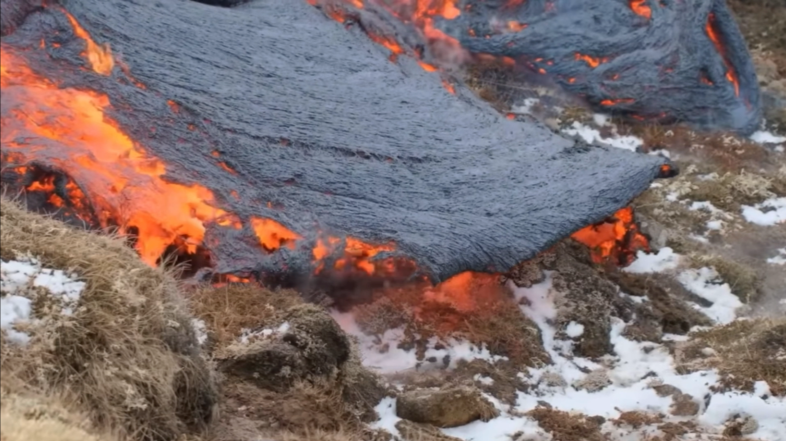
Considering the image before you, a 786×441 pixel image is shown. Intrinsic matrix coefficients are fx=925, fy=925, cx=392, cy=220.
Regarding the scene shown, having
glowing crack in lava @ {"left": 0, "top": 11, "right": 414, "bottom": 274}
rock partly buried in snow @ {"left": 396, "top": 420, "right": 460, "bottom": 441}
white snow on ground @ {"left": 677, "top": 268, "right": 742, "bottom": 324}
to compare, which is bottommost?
white snow on ground @ {"left": 677, "top": 268, "right": 742, "bottom": 324}

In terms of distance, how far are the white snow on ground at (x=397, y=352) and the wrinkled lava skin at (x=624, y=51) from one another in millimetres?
4275

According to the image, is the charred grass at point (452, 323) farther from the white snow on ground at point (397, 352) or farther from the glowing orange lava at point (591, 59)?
the glowing orange lava at point (591, 59)

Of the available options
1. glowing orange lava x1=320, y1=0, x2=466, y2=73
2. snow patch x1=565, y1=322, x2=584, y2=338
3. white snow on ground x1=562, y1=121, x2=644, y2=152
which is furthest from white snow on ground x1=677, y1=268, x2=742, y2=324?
glowing orange lava x1=320, y1=0, x2=466, y2=73

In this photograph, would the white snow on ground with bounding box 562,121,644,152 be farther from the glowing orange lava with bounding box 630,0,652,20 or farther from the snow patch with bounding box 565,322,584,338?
the snow patch with bounding box 565,322,584,338

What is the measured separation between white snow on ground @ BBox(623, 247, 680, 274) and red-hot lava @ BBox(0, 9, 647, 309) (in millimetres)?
2028

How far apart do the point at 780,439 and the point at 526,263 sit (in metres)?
1.95

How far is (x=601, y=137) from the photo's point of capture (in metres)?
8.50

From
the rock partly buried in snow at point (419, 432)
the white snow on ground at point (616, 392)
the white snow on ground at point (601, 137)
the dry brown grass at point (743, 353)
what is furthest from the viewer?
the white snow on ground at point (601, 137)

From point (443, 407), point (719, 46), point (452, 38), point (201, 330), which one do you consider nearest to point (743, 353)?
point (443, 407)

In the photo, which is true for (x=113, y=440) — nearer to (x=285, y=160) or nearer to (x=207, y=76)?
(x=285, y=160)

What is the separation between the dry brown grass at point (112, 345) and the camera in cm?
313

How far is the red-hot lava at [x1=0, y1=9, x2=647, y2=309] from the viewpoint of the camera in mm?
4695

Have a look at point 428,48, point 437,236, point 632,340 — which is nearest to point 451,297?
point 437,236

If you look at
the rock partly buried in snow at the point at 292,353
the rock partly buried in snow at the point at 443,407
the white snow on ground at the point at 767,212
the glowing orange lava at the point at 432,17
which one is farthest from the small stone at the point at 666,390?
the glowing orange lava at the point at 432,17
